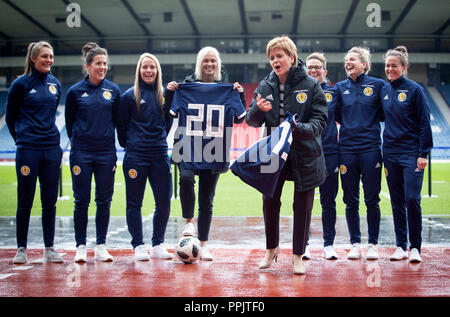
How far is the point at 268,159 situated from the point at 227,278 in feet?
3.60

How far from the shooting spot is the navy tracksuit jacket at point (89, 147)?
519cm

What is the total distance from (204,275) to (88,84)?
2372 mm

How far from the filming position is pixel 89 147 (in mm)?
5191

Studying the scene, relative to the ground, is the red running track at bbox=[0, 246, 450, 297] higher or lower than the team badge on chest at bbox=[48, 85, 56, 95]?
lower

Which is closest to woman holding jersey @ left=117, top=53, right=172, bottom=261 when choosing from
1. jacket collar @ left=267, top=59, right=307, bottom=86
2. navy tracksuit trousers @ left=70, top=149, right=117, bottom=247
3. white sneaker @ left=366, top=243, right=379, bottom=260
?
navy tracksuit trousers @ left=70, top=149, right=117, bottom=247

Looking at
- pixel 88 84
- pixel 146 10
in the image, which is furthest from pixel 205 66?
pixel 146 10

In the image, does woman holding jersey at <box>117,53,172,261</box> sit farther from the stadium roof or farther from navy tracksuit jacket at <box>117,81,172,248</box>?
the stadium roof

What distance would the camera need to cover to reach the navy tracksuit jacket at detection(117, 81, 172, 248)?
5.28 metres

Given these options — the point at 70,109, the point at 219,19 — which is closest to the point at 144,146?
the point at 70,109

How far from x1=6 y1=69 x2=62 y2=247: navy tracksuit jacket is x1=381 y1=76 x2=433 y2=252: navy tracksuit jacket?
3519mm

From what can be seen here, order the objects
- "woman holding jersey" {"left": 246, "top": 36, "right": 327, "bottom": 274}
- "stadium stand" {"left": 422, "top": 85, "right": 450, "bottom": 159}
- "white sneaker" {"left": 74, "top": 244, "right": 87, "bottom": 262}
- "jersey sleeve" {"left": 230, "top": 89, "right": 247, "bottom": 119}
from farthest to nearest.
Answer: "stadium stand" {"left": 422, "top": 85, "right": 450, "bottom": 159}, "jersey sleeve" {"left": 230, "top": 89, "right": 247, "bottom": 119}, "white sneaker" {"left": 74, "top": 244, "right": 87, "bottom": 262}, "woman holding jersey" {"left": 246, "top": 36, "right": 327, "bottom": 274}

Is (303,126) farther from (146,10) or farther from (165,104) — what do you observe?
(146,10)

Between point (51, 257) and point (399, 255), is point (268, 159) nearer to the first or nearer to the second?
point (399, 255)

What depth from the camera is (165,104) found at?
5359mm
